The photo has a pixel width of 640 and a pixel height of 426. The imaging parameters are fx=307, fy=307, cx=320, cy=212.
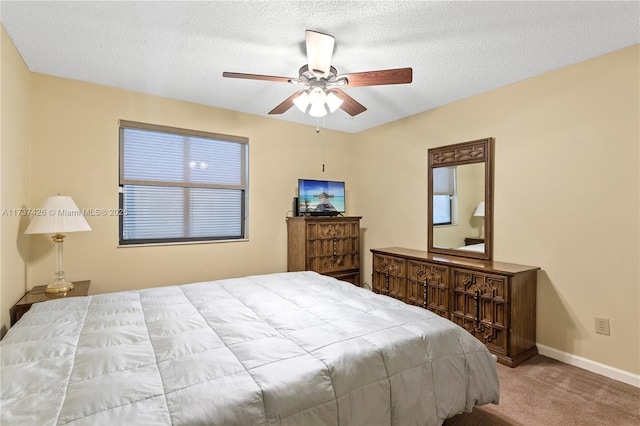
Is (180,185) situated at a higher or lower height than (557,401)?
higher

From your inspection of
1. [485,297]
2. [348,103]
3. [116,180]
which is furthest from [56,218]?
[485,297]

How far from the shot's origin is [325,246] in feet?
13.0

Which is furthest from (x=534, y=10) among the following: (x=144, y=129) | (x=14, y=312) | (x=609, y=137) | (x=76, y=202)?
(x=14, y=312)

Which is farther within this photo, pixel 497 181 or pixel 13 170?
pixel 497 181

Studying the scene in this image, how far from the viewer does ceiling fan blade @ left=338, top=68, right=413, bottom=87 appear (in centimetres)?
197

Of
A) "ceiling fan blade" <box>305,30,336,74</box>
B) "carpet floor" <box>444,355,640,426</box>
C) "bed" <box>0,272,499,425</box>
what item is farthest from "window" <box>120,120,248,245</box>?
"carpet floor" <box>444,355,640,426</box>

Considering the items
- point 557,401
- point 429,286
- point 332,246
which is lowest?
point 557,401

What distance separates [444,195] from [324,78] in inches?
81.8

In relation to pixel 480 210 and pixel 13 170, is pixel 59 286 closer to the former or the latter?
pixel 13 170

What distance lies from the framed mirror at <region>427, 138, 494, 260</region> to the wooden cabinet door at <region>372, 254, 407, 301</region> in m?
0.48

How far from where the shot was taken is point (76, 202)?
9.64 ft

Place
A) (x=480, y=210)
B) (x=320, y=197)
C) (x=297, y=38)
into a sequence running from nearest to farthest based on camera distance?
(x=297, y=38)
(x=480, y=210)
(x=320, y=197)

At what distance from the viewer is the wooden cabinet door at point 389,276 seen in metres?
3.58

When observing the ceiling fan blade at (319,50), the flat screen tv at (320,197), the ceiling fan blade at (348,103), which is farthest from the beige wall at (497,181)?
the ceiling fan blade at (319,50)
